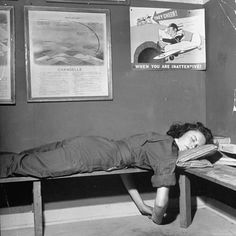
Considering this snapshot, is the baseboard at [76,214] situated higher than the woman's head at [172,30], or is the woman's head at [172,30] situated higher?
the woman's head at [172,30]

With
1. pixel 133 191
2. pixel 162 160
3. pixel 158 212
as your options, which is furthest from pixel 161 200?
pixel 133 191

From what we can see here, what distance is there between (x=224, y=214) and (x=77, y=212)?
3.82 ft

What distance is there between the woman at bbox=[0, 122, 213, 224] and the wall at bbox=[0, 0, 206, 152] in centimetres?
22

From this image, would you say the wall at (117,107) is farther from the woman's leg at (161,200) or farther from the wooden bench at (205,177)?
the woman's leg at (161,200)

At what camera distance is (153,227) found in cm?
243

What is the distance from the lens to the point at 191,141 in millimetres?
2414

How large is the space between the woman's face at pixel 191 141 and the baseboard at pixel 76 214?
2.09 ft

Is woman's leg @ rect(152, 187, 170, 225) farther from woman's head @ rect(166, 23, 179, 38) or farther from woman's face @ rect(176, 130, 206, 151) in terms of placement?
woman's head @ rect(166, 23, 179, 38)

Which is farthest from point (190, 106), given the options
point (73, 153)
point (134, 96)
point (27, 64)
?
point (27, 64)

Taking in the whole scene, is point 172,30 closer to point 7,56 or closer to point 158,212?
point 7,56

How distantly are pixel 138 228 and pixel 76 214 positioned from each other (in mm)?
527

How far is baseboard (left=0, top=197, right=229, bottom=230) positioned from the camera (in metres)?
2.52

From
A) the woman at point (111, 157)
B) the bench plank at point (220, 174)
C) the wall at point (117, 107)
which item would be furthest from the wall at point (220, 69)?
the bench plank at point (220, 174)

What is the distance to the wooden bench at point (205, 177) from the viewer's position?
1.86 m
